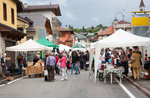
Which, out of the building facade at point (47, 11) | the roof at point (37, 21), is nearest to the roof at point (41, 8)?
the building facade at point (47, 11)

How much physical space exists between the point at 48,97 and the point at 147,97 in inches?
144

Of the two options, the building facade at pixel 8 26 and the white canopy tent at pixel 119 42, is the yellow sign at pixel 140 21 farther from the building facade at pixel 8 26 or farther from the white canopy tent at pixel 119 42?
the building facade at pixel 8 26

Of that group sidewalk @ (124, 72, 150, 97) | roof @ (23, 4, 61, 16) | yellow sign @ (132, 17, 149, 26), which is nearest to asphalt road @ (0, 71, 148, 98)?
sidewalk @ (124, 72, 150, 97)

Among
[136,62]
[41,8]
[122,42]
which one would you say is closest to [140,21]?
[136,62]

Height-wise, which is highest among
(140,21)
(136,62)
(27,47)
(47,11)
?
(47,11)

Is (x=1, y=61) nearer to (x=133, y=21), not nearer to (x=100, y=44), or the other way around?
(x=100, y=44)

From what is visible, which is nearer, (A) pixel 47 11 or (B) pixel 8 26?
(B) pixel 8 26

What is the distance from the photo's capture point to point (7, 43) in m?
24.4

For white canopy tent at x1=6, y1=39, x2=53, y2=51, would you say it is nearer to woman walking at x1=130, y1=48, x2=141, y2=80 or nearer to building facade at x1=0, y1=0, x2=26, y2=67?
building facade at x1=0, y1=0, x2=26, y2=67

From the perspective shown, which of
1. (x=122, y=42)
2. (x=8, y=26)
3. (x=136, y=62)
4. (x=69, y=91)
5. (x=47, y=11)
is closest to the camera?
(x=69, y=91)

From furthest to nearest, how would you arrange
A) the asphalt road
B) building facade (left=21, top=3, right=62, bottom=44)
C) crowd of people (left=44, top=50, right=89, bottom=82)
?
1. building facade (left=21, top=3, right=62, bottom=44)
2. crowd of people (left=44, top=50, right=89, bottom=82)
3. the asphalt road

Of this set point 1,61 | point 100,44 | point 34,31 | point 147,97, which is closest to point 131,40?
point 100,44

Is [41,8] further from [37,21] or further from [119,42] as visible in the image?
[119,42]

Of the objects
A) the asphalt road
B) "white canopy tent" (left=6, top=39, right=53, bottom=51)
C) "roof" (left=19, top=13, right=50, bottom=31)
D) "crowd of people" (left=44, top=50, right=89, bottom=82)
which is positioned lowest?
the asphalt road
